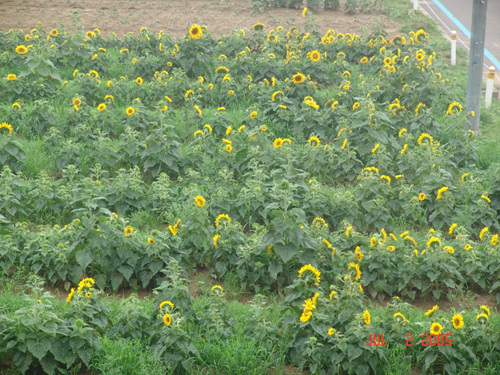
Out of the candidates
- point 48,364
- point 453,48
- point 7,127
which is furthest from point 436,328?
point 453,48

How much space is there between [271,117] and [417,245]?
3.55 metres

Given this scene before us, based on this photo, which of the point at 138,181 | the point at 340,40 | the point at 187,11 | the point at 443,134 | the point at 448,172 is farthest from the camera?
the point at 187,11

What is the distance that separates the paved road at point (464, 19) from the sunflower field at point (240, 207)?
4.07 metres

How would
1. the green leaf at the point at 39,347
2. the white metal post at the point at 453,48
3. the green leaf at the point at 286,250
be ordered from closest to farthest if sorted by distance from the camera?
1. the green leaf at the point at 39,347
2. the green leaf at the point at 286,250
3. the white metal post at the point at 453,48

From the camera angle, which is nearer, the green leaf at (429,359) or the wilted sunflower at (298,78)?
the green leaf at (429,359)

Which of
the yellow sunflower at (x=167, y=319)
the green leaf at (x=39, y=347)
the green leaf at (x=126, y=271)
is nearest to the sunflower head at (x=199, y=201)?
the green leaf at (x=126, y=271)

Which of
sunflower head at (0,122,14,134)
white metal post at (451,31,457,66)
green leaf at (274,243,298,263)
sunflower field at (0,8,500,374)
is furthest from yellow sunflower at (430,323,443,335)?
white metal post at (451,31,457,66)

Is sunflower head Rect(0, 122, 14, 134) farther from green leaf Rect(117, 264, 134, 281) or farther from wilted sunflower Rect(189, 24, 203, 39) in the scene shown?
wilted sunflower Rect(189, 24, 203, 39)

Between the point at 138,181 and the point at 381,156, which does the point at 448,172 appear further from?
the point at 138,181

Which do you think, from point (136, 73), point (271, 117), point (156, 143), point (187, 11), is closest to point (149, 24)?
point (187, 11)

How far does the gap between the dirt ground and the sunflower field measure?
213 cm

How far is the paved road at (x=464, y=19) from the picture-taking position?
16.2 meters

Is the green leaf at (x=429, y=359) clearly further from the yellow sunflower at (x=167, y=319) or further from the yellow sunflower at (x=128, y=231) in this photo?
the yellow sunflower at (x=128, y=231)

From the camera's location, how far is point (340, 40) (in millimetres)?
12758
